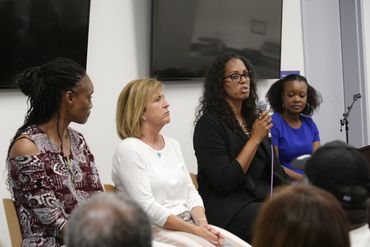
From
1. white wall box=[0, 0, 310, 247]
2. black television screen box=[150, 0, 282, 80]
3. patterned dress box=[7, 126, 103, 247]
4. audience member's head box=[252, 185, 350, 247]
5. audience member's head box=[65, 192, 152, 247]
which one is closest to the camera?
audience member's head box=[65, 192, 152, 247]

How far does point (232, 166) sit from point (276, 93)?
44.7 inches

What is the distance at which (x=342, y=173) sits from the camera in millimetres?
1353

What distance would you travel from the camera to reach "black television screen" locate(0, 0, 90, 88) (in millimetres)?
2887

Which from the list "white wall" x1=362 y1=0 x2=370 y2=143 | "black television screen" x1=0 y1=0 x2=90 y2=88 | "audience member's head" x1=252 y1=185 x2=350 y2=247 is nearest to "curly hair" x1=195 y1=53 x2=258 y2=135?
"black television screen" x1=0 y1=0 x2=90 y2=88

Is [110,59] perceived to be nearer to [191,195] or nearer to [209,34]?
[209,34]

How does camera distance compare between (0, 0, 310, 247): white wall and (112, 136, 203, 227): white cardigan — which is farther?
(0, 0, 310, 247): white wall

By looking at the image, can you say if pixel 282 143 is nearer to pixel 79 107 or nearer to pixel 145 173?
pixel 145 173

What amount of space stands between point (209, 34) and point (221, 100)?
1.18 m

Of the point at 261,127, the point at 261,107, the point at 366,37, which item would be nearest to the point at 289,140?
the point at 261,107

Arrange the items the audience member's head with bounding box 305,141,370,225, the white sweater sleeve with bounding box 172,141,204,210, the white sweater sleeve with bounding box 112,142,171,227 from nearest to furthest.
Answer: the audience member's head with bounding box 305,141,370,225 < the white sweater sleeve with bounding box 112,142,171,227 < the white sweater sleeve with bounding box 172,141,204,210

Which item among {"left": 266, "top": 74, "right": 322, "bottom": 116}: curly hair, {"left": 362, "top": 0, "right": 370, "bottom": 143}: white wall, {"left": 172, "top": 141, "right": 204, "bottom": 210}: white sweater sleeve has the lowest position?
{"left": 172, "top": 141, "right": 204, "bottom": 210}: white sweater sleeve

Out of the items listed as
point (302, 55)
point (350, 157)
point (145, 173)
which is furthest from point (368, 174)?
point (302, 55)

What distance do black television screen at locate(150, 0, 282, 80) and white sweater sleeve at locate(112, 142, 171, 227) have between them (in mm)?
1217

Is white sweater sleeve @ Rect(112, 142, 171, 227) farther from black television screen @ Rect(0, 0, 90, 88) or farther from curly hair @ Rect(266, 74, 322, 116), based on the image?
A: curly hair @ Rect(266, 74, 322, 116)
